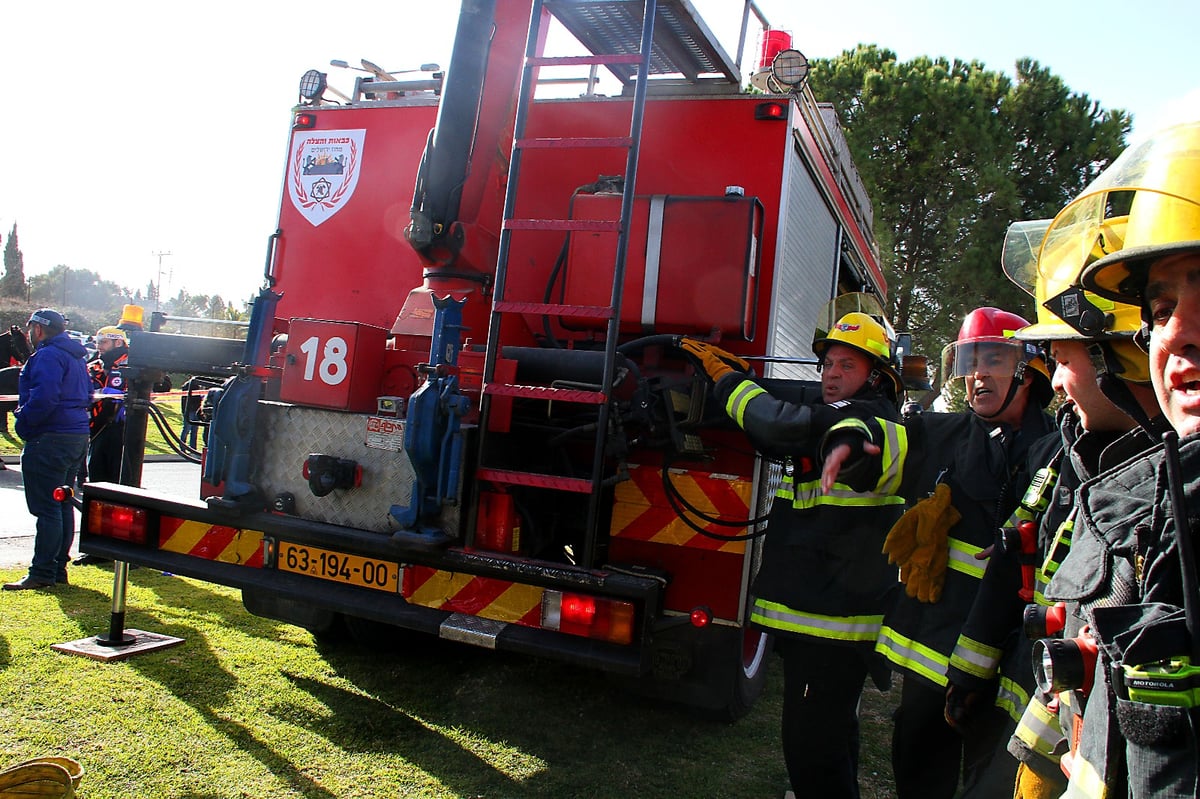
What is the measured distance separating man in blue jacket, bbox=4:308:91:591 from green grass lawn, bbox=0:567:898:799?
511 mm

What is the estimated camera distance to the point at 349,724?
147 inches

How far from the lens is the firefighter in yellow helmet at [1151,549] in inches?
44.9

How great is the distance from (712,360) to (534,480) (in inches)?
31.5

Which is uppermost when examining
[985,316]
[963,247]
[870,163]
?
[870,163]

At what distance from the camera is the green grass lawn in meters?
3.24

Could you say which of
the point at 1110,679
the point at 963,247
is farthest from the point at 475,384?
the point at 963,247

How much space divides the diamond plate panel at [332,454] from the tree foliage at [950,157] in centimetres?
1450

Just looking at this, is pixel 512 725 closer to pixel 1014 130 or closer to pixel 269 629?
pixel 269 629

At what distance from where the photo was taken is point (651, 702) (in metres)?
4.19

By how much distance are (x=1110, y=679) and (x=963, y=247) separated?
16.5 meters

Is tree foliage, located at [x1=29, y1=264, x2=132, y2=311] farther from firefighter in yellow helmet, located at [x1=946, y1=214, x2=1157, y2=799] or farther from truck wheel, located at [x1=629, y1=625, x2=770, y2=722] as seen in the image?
firefighter in yellow helmet, located at [x1=946, y1=214, x2=1157, y2=799]

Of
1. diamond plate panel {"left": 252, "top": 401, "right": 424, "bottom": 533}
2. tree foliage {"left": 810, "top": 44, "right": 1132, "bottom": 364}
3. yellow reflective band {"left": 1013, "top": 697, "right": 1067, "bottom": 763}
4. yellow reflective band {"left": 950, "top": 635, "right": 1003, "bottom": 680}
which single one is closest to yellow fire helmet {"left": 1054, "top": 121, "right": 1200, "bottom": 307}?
yellow reflective band {"left": 1013, "top": 697, "right": 1067, "bottom": 763}

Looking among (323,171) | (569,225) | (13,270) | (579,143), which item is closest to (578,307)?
(569,225)

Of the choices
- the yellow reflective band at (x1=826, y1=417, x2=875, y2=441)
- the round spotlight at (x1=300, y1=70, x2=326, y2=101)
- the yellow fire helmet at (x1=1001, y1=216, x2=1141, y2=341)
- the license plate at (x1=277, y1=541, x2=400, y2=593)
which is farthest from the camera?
the round spotlight at (x1=300, y1=70, x2=326, y2=101)
